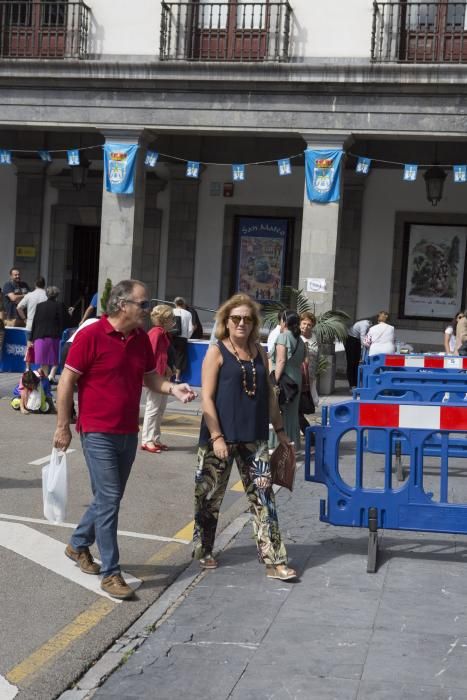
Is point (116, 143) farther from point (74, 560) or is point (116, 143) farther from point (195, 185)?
point (74, 560)

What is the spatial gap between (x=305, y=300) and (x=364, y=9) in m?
5.20

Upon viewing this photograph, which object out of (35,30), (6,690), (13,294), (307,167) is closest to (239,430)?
(6,690)

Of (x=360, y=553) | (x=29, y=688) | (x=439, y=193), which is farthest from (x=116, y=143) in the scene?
(x=29, y=688)

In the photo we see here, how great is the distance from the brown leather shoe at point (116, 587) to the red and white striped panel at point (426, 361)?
6289mm

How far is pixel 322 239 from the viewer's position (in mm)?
17812

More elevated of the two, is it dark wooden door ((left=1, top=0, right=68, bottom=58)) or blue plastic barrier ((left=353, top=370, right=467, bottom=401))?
dark wooden door ((left=1, top=0, right=68, bottom=58))

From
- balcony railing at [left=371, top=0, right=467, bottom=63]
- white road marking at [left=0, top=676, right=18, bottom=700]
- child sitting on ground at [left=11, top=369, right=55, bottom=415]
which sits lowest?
white road marking at [left=0, top=676, right=18, bottom=700]

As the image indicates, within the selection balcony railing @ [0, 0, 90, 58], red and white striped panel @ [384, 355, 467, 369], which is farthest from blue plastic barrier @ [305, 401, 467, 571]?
balcony railing @ [0, 0, 90, 58]

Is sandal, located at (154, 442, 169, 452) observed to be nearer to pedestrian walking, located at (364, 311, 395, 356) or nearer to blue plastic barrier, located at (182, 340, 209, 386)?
blue plastic barrier, located at (182, 340, 209, 386)

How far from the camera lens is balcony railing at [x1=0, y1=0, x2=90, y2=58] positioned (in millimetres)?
19078

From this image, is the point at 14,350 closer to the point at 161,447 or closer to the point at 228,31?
the point at 228,31

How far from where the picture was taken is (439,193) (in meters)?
20.0

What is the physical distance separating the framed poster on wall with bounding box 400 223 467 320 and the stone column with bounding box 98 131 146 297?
5.72 metres

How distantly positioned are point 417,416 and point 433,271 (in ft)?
47.8
